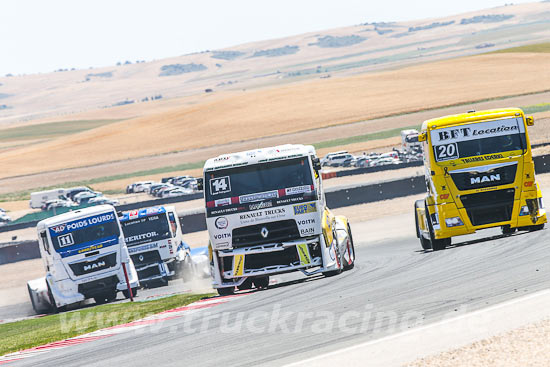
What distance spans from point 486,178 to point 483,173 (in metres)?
0.12

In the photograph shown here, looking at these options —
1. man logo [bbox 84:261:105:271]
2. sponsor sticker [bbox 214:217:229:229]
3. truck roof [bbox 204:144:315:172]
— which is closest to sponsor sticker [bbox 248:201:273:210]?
sponsor sticker [bbox 214:217:229:229]

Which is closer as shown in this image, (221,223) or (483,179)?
(221,223)

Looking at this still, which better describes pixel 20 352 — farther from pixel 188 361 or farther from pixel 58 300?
pixel 58 300

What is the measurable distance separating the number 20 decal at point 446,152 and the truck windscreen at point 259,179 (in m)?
3.05

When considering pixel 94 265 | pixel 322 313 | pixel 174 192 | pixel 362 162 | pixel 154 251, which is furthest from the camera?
pixel 362 162

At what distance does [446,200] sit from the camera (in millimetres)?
17641

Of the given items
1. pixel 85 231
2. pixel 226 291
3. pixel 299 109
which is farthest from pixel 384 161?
pixel 299 109

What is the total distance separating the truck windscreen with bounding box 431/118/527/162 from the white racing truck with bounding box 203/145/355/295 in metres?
2.95

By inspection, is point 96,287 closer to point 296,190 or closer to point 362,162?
point 296,190

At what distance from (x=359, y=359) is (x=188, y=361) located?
2128 millimetres

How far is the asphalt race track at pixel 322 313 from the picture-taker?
1014 centimetres

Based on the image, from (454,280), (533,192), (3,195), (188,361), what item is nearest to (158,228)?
(533,192)

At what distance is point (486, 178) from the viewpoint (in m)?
17.4

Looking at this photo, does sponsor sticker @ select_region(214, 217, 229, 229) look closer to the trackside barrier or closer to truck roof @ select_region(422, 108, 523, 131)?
truck roof @ select_region(422, 108, 523, 131)
